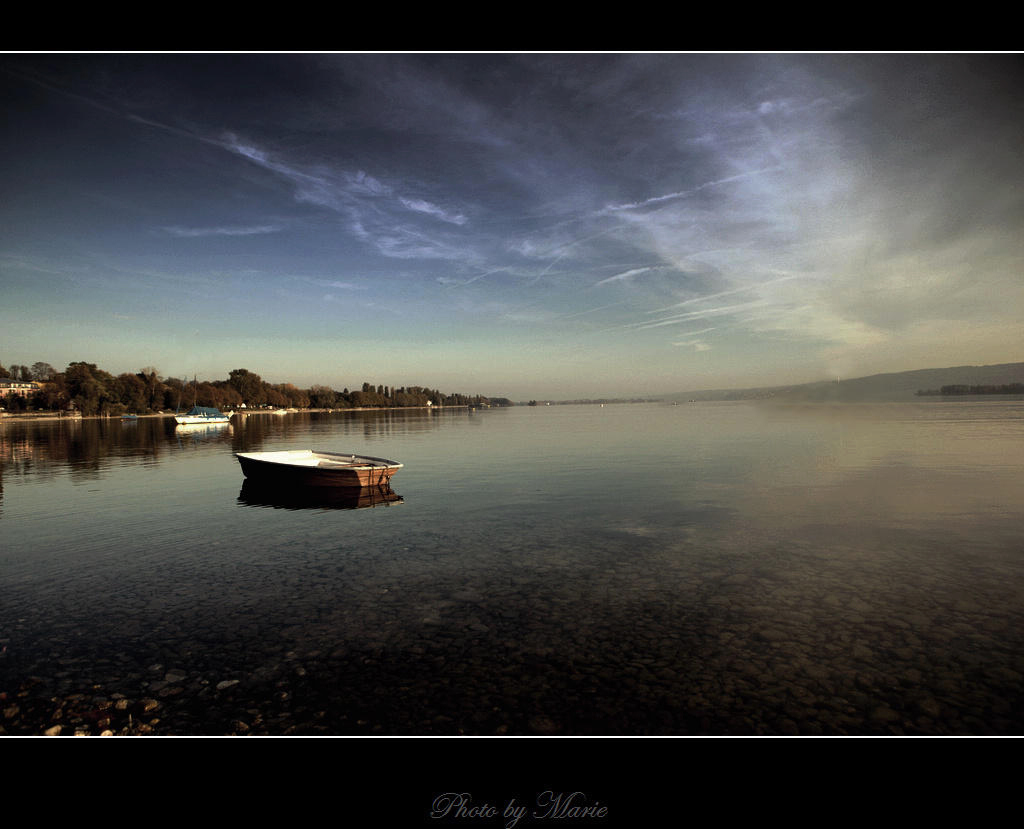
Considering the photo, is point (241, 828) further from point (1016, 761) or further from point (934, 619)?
point (934, 619)

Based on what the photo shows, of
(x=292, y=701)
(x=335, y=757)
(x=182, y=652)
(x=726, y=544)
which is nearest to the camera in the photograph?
(x=335, y=757)

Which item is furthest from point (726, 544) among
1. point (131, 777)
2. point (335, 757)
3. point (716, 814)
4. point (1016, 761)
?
point (131, 777)

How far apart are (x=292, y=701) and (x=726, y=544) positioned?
16907 mm

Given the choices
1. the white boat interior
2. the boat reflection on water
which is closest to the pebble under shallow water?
the boat reflection on water

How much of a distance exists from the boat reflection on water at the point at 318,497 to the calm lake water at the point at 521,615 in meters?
0.86

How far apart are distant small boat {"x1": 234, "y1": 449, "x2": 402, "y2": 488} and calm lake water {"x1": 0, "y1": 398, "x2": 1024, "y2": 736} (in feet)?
8.03

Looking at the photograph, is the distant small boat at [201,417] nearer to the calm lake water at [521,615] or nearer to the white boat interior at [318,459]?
the white boat interior at [318,459]

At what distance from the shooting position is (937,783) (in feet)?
21.8

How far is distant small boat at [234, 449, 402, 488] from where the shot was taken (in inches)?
1260

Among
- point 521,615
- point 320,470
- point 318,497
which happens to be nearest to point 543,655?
point 521,615

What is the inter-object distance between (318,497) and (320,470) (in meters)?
1.83

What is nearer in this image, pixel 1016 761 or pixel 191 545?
pixel 1016 761

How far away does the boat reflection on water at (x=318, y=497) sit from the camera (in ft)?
100

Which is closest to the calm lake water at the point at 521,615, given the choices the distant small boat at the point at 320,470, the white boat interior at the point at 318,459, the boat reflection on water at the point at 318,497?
the boat reflection on water at the point at 318,497
